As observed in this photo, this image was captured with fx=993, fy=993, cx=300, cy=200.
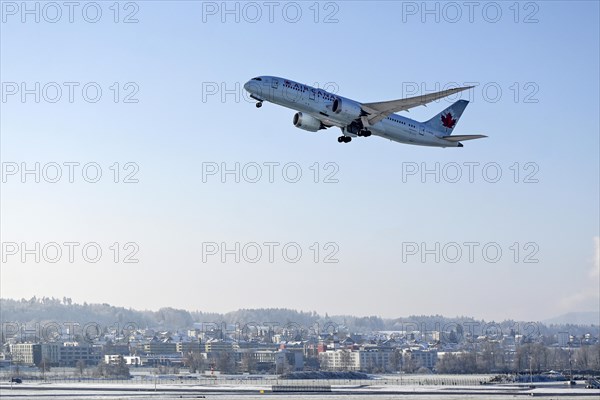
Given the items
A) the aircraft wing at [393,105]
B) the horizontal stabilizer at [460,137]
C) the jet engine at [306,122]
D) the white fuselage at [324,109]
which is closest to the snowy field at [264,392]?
the horizontal stabilizer at [460,137]

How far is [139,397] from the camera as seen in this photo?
355 feet

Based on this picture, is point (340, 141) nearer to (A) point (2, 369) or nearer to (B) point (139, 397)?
(B) point (139, 397)

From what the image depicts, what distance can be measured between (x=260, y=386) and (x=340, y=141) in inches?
1851

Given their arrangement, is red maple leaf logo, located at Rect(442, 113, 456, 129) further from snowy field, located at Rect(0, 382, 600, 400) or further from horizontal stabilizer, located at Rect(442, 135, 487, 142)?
snowy field, located at Rect(0, 382, 600, 400)

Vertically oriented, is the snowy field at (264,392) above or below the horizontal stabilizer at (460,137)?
below

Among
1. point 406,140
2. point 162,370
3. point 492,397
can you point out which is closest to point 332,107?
point 406,140

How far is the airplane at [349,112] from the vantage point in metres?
89.4

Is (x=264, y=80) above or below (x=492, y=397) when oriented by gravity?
above

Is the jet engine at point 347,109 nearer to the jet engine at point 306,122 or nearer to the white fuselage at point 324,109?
the white fuselage at point 324,109

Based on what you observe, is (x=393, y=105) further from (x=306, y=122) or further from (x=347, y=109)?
(x=306, y=122)

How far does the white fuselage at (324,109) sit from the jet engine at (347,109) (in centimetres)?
18

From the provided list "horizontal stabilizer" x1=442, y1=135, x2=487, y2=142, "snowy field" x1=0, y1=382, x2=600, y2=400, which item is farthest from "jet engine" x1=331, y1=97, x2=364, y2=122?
"snowy field" x1=0, y1=382, x2=600, y2=400

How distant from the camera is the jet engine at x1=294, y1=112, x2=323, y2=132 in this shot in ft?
322

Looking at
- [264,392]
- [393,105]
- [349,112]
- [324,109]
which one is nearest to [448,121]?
[393,105]
